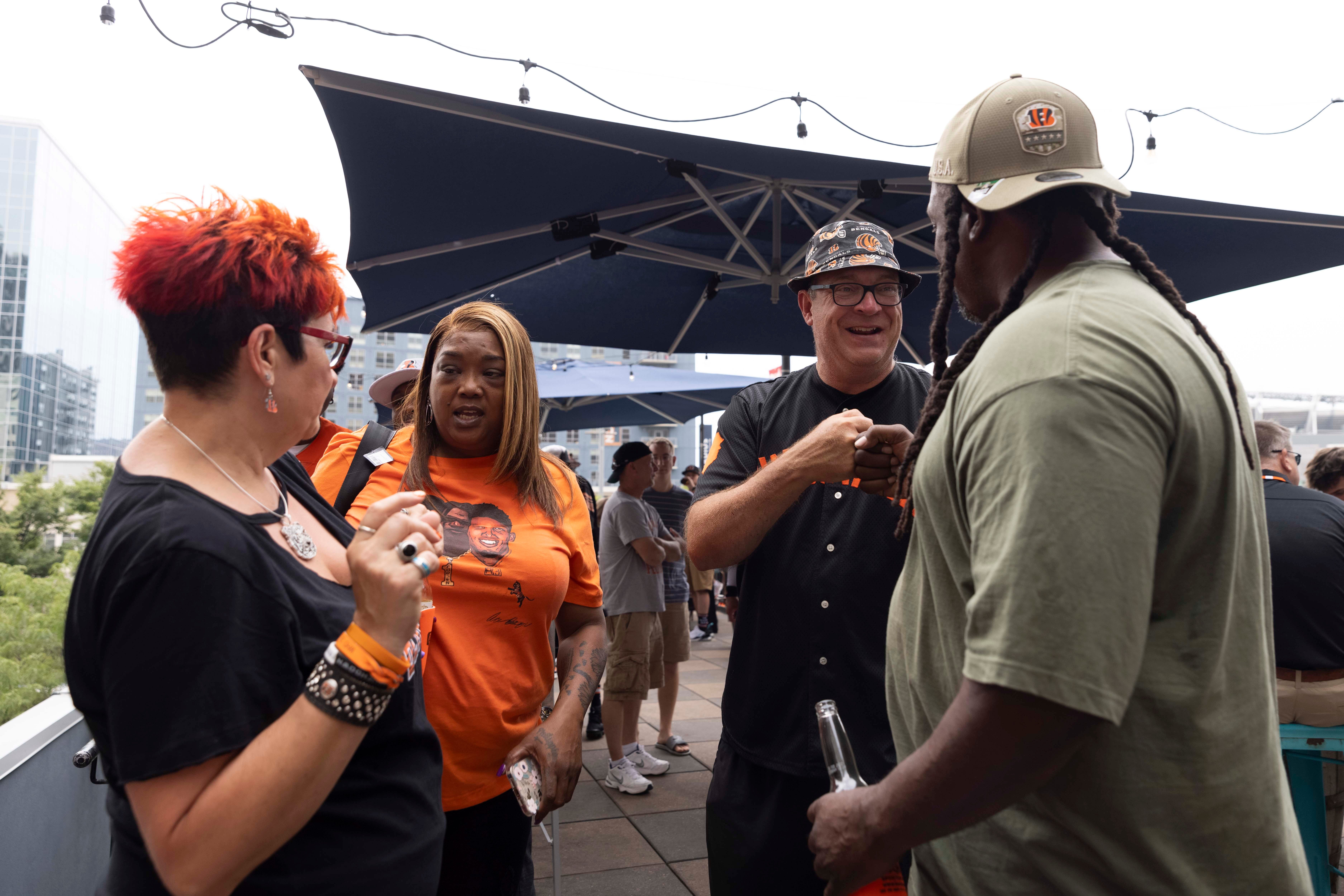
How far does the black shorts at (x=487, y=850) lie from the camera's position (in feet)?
6.51

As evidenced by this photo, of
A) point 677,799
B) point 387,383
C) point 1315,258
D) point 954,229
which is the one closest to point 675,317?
point 387,383

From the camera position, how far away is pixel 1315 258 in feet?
16.6

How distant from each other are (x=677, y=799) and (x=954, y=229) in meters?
4.35

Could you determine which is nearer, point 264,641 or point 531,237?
point 264,641

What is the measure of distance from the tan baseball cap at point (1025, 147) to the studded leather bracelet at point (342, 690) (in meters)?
1.10

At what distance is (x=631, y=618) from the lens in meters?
5.37

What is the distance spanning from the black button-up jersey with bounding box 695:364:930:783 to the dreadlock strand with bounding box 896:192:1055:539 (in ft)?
1.43

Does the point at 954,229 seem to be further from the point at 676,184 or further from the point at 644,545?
the point at 644,545

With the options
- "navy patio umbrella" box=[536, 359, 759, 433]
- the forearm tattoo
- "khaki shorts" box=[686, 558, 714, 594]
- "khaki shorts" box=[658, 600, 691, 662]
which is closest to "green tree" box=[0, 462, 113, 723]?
the forearm tattoo

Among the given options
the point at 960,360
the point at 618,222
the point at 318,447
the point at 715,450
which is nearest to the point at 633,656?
the point at 318,447

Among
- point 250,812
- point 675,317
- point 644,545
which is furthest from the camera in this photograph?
point 675,317

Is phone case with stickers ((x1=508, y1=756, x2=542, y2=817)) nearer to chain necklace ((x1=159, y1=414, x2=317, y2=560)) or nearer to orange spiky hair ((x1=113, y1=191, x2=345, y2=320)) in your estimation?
chain necklace ((x1=159, y1=414, x2=317, y2=560))

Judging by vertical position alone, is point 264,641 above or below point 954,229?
below
